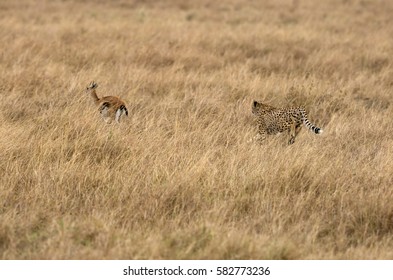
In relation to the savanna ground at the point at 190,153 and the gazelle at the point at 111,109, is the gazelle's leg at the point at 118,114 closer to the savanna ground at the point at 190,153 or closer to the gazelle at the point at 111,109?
the gazelle at the point at 111,109

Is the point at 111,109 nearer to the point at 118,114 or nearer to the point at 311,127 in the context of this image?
the point at 118,114

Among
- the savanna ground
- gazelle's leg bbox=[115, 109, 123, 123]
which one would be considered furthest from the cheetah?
gazelle's leg bbox=[115, 109, 123, 123]

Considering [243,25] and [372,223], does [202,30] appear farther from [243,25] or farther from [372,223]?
[372,223]

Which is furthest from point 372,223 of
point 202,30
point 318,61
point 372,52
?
point 202,30

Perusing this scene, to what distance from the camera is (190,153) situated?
216 inches

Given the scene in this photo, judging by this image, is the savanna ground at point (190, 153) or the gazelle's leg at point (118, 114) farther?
the gazelle's leg at point (118, 114)

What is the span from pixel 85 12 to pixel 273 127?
1144cm

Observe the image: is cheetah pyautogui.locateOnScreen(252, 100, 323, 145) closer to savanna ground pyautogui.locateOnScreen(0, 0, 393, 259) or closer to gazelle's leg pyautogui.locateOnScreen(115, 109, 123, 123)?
savanna ground pyautogui.locateOnScreen(0, 0, 393, 259)

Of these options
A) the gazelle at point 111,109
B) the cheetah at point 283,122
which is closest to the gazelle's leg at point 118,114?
the gazelle at point 111,109

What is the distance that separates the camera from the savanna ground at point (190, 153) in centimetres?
401

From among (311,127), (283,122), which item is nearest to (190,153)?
(283,122)

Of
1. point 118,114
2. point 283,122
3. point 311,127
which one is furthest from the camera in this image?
point 118,114

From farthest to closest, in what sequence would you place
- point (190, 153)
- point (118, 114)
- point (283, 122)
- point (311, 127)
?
point (118, 114), point (283, 122), point (311, 127), point (190, 153)

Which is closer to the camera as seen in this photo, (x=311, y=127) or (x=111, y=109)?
(x=311, y=127)
